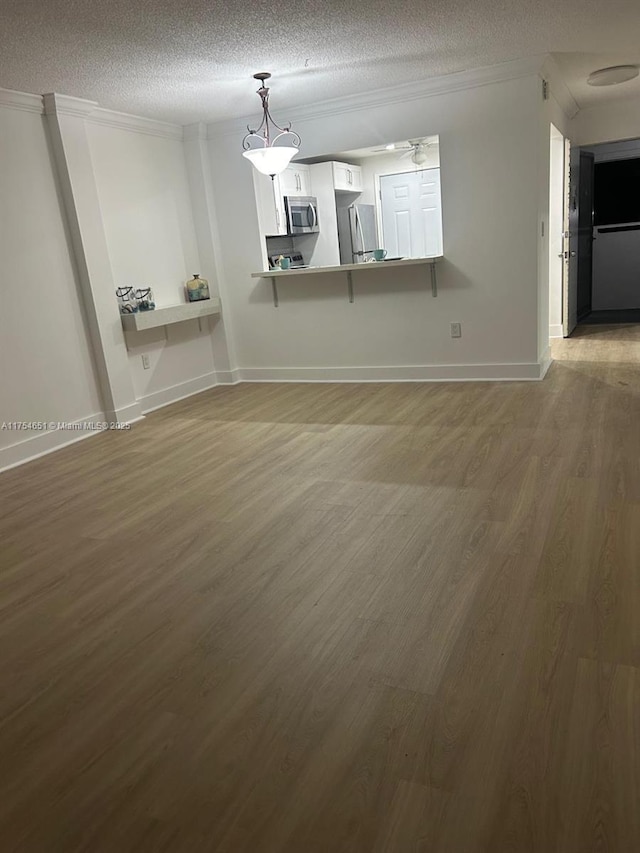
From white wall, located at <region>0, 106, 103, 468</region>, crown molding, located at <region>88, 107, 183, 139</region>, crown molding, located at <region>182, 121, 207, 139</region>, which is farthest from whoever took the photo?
crown molding, located at <region>182, 121, 207, 139</region>

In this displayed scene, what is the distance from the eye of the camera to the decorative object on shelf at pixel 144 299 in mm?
5035

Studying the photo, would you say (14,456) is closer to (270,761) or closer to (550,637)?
(270,761)

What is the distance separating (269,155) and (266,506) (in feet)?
8.19

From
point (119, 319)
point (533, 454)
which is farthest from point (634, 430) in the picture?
point (119, 319)

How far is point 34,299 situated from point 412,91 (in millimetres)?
3185

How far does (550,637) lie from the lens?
1.88 m

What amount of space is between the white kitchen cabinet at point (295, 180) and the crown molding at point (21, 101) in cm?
221

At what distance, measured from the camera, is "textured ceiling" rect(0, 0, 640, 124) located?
3.00m

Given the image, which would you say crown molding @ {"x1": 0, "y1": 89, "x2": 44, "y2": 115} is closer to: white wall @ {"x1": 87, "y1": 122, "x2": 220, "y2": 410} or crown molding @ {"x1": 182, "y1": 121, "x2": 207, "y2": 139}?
white wall @ {"x1": 87, "y1": 122, "x2": 220, "y2": 410}

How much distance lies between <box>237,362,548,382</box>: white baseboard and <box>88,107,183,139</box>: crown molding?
2173mm

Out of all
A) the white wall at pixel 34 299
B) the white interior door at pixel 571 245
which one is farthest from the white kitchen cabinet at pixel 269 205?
the white interior door at pixel 571 245

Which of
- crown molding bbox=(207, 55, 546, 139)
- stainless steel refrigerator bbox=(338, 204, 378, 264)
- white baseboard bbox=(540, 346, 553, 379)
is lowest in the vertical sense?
white baseboard bbox=(540, 346, 553, 379)

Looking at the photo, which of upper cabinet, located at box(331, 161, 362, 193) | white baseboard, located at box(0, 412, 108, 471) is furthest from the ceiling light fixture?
white baseboard, located at box(0, 412, 108, 471)

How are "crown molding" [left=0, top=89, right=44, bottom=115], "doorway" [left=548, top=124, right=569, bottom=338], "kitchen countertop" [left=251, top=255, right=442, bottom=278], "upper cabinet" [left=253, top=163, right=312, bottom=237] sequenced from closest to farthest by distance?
"crown molding" [left=0, top=89, right=44, bottom=115]
"kitchen countertop" [left=251, top=255, right=442, bottom=278]
"upper cabinet" [left=253, top=163, right=312, bottom=237]
"doorway" [left=548, top=124, right=569, bottom=338]
